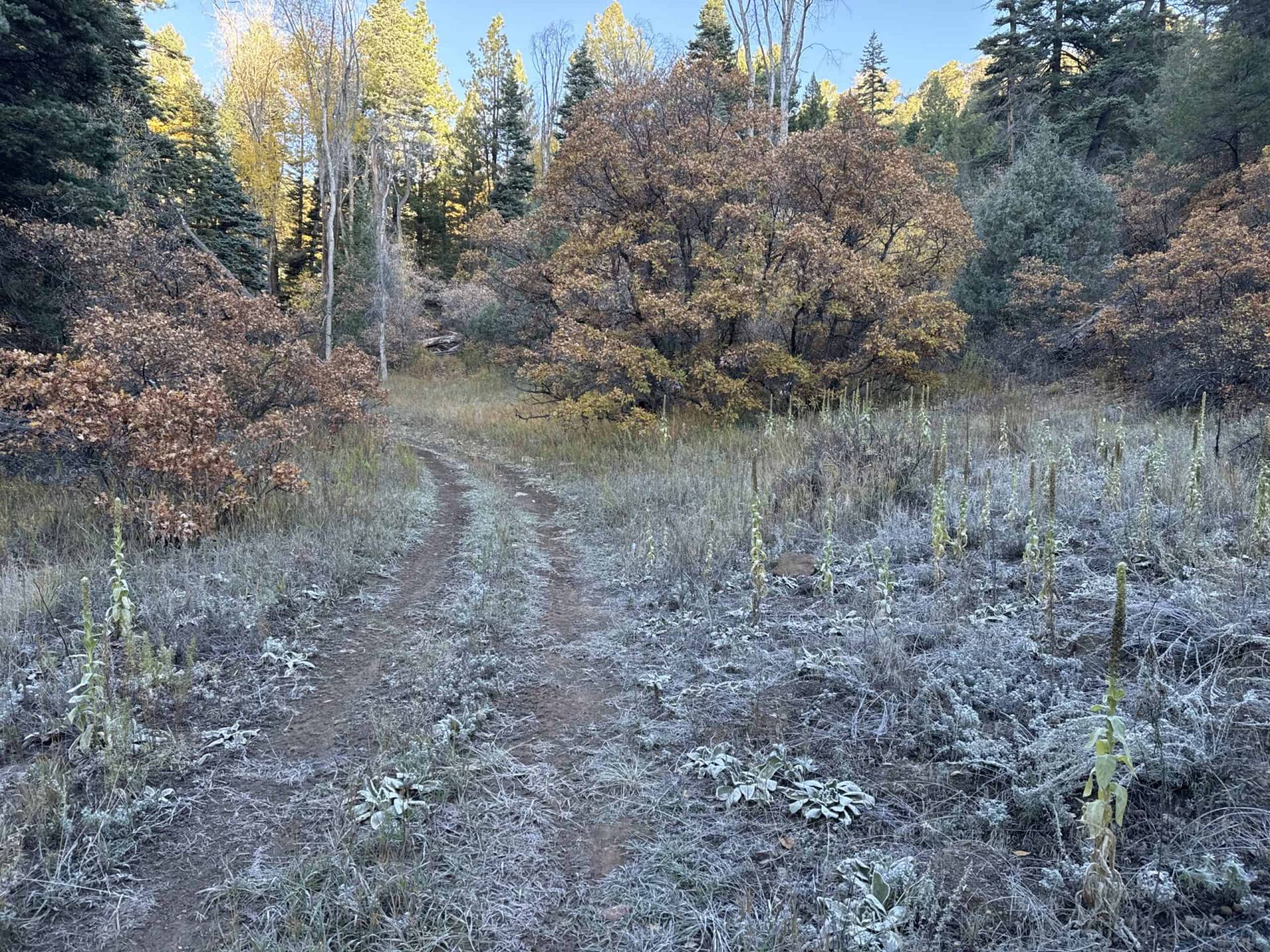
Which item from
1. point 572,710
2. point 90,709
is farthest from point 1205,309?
point 90,709

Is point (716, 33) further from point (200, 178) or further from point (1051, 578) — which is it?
point (1051, 578)

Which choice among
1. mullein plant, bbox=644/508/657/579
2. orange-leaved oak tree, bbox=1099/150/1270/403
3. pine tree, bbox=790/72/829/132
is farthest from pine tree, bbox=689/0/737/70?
mullein plant, bbox=644/508/657/579

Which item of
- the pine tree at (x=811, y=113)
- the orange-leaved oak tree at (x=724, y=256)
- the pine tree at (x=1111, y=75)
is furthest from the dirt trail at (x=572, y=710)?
the pine tree at (x=811, y=113)

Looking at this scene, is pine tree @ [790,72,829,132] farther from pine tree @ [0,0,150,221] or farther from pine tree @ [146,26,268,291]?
pine tree @ [0,0,150,221]

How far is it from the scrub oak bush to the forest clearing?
6 cm

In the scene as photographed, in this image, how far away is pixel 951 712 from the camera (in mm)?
3094

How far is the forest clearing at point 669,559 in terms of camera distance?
7.64ft

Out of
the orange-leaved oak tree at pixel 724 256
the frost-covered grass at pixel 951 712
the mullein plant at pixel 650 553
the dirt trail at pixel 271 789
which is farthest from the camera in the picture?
the orange-leaved oak tree at pixel 724 256

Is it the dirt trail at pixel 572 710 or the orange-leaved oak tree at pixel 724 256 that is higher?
the orange-leaved oak tree at pixel 724 256

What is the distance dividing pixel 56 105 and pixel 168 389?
5.13 metres

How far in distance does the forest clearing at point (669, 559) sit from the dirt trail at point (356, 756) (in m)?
0.02

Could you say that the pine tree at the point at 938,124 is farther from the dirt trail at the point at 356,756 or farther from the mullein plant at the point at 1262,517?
the dirt trail at the point at 356,756

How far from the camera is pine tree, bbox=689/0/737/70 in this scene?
30.1m

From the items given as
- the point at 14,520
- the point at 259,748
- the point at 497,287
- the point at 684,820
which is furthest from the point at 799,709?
the point at 497,287
